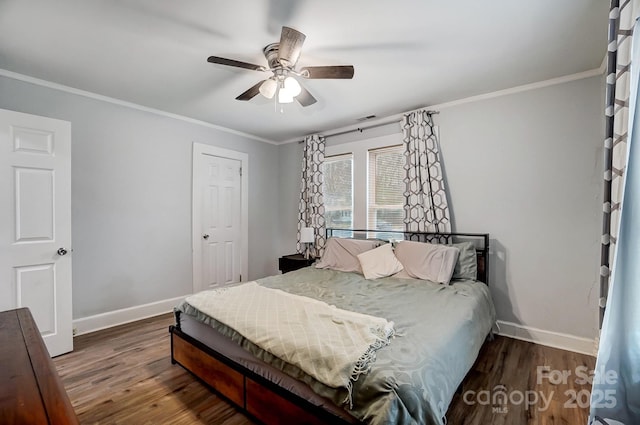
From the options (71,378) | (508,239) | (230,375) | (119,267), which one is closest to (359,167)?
(508,239)

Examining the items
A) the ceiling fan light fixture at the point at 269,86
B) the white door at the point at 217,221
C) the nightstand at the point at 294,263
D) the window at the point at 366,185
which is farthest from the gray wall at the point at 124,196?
the ceiling fan light fixture at the point at 269,86

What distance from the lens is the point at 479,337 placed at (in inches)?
79.8

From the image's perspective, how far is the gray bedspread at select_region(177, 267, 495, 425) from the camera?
3.86 feet

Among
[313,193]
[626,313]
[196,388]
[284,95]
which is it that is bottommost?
[196,388]

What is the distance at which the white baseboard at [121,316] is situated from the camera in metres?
2.93

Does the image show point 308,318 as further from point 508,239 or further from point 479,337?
point 508,239

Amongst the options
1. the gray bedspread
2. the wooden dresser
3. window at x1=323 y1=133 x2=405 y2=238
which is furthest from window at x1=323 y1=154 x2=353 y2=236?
the wooden dresser

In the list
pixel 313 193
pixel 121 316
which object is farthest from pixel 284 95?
pixel 121 316

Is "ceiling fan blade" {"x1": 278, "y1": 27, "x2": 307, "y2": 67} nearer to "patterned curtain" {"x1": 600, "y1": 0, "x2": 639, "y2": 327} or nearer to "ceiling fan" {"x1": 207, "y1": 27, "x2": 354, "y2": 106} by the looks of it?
"ceiling fan" {"x1": 207, "y1": 27, "x2": 354, "y2": 106}

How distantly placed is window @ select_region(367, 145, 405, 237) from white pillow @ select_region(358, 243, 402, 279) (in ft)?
1.96

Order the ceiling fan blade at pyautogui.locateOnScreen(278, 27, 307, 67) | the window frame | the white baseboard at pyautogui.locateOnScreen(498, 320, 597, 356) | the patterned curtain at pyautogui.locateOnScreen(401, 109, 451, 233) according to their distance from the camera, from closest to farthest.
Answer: the ceiling fan blade at pyautogui.locateOnScreen(278, 27, 307, 67) → the white baseboard at pyautogui.locateOnScreen(498, 320, 597, 356) → the patterned curtain at pyautogui.locateOnScreen(401, 109, 451, 233) → the window frame

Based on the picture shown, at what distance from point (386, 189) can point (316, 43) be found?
2.10 m

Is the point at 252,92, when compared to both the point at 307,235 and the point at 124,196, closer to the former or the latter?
the point at 124,196

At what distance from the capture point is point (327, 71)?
78.5 inches
